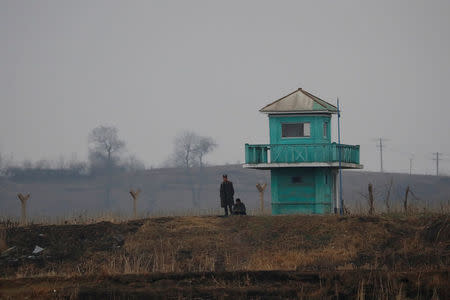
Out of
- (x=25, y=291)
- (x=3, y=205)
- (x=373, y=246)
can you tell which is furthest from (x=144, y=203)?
(x=25, y=291)

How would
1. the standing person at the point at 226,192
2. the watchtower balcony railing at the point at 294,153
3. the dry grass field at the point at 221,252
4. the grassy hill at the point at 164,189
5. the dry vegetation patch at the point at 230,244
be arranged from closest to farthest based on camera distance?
the dry grass field at the point at 221,252 → the dry vegetation patch at the point at 230,244 → the standing person at the point at 226,192 → the watchtower balcony railing at the point at 294,153 → the grassy hill at the point at 164,189

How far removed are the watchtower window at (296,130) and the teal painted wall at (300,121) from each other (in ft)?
0.49

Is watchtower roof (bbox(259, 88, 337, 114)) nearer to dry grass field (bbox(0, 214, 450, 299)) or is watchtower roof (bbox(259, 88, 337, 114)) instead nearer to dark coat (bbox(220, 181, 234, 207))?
dark coat (bbox(220, 181, 234, 207))

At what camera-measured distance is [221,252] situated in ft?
119

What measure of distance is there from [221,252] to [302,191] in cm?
959

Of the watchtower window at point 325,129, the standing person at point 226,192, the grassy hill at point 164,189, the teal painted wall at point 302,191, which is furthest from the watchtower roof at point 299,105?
the grassy hill at point 164,189

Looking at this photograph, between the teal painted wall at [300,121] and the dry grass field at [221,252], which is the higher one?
the teal painted wall at [300,121]

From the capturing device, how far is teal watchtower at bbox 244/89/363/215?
145 feet

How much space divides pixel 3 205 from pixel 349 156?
206 ft

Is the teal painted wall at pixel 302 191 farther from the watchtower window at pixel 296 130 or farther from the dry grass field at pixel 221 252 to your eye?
the dry grass field at pixel 221 252

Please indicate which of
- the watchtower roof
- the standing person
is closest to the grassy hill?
the watchtower roof

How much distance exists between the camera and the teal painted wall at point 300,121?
146ft

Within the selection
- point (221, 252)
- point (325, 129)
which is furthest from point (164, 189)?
point (221, 252)

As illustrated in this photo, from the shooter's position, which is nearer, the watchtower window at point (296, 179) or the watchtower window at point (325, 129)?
the watchtower window at point (296, 179)
